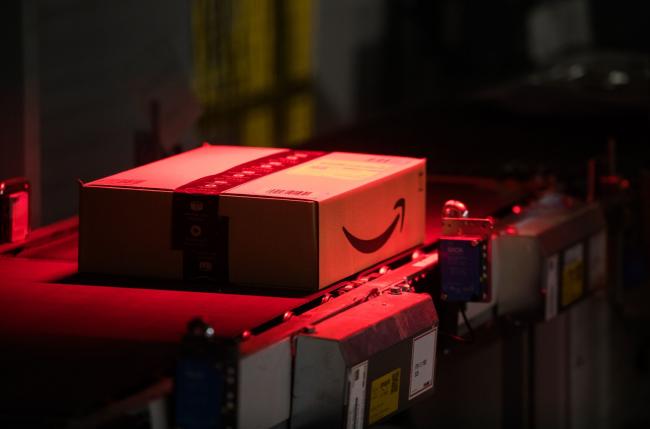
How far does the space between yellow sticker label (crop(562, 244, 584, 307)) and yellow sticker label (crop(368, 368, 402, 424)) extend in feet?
2.49

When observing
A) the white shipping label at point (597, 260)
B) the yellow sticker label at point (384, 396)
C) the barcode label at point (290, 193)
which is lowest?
the yellow sticker label at point (384, 396)

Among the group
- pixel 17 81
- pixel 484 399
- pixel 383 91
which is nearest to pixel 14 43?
pixel 17 81

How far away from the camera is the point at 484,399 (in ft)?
8.78

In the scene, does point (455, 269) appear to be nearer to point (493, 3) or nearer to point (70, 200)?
point (70, 200)

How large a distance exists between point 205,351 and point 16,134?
1.82 metres

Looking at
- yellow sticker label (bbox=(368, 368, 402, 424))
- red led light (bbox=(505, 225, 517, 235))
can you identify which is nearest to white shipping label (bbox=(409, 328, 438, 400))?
yellow sticker label (bbox=(368, 368, 402, 424))

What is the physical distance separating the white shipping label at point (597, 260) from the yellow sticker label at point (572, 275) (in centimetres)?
5

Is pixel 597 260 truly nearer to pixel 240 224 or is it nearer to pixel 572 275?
pixel 572 275

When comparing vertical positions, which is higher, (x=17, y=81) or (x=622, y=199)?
(x=17, y=81)

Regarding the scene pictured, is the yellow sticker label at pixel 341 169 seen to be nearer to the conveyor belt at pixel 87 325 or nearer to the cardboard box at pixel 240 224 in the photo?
the cardboard box at pixel 240 224

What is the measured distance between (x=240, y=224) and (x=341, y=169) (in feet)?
1.03

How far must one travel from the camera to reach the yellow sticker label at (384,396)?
173 centimetres


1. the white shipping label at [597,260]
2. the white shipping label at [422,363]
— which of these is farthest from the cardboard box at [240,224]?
the white shipping label at [597,260]

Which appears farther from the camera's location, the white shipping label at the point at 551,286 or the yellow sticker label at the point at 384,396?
the white shipping label at the point at 551,286
